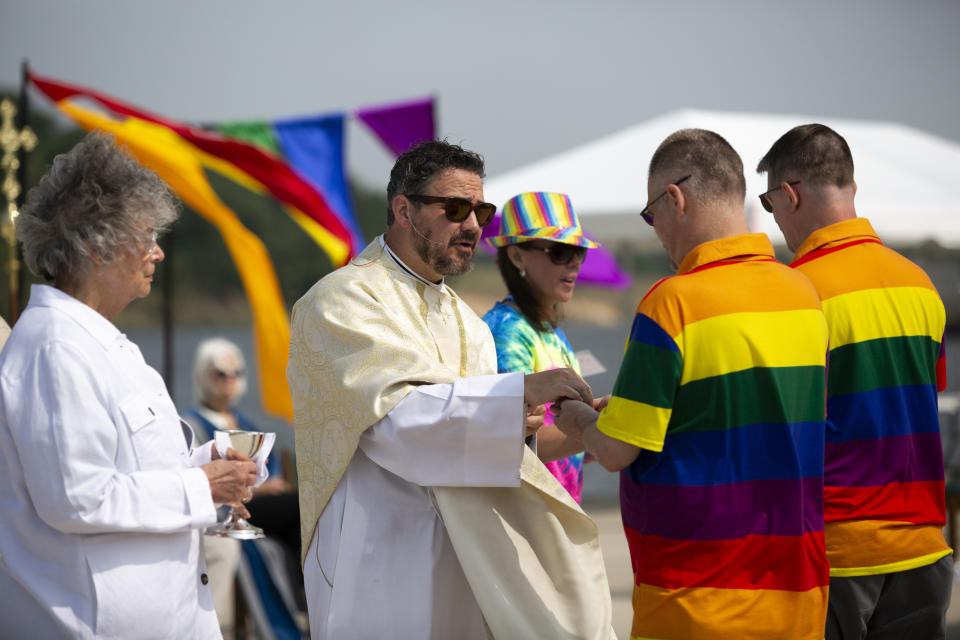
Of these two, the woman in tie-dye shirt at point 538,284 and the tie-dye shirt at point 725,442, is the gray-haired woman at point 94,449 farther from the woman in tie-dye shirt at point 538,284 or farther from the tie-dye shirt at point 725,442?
the woman in tie-dye shirt at point 538,284

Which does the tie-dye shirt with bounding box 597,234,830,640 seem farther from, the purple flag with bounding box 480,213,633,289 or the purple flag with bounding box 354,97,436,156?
the purple flag with bounding box 354,97,436,156

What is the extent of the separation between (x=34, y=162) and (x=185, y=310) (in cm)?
2671

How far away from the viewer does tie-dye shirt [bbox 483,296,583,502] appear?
378 centimetres

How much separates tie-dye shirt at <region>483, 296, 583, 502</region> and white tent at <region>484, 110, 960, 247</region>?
16.1 feet

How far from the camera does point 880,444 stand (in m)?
3.07

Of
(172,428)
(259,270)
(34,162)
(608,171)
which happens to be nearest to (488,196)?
(608,171)

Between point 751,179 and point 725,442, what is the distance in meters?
7.10

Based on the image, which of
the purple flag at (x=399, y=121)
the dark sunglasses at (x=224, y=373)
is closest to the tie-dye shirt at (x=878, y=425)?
the dark sunglasses at (x=224, y=373)

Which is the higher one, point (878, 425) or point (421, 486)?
point (878, 425)

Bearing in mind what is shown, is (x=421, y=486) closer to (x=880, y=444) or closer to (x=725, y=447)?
(x=725, y=447)

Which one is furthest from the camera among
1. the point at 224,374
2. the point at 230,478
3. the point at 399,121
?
the point at 399,121

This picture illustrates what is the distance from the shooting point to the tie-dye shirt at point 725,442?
247 cm

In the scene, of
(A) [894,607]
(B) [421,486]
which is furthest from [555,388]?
(A) [894,607]

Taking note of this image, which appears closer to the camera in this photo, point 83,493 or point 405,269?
point 83,493
